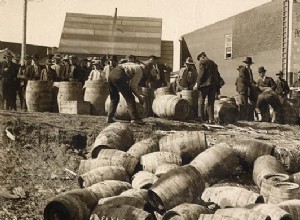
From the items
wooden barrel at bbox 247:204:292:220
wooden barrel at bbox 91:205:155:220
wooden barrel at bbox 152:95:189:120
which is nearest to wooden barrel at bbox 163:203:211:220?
wooden barrel at bbox 91:205:155:220

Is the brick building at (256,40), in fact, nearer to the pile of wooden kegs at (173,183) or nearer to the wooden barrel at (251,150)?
the wooden barrel at (251,150)

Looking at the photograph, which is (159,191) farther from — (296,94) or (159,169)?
(296,94)

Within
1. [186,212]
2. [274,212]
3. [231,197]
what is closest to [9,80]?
[231,197]

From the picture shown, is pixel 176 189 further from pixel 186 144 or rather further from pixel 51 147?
pixel 51 147

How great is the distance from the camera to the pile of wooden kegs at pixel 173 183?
648 centimetres

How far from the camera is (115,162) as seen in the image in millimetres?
8789

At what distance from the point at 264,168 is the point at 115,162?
8.76 ft

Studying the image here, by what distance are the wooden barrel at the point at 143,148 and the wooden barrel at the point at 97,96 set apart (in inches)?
180

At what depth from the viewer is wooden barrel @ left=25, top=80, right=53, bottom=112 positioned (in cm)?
1371

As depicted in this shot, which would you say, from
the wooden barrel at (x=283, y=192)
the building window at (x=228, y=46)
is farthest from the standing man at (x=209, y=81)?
the building window at (x=228, y=46)

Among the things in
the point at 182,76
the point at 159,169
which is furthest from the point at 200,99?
the point at 159,169

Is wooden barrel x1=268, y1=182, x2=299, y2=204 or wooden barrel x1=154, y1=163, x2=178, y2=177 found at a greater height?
wooden barrel x1=154, y1=163, x2=178, y2=177

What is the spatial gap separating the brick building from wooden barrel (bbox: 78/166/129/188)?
1489 cm

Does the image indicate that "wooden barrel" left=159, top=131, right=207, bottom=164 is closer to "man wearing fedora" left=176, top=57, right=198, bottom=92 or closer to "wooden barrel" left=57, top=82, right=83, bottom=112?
"wooden barrel" left=57, top=82, right=83, bottom=112
